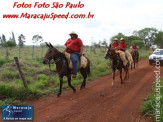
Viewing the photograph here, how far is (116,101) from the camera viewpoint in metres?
7.36

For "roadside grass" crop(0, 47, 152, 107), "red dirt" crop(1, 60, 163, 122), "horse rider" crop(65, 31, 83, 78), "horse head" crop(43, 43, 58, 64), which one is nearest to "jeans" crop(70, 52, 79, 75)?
"horse rider" crop(65, 31, 83, 78)

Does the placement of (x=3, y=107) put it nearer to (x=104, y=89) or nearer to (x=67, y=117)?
(x=67, y=117)

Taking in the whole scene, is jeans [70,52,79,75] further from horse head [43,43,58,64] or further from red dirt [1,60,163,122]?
red dirt [1,60,163,122]

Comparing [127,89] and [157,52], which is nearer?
[127,89]

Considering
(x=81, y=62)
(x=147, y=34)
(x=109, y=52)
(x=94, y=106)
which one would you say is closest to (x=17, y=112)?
(x=94, y=106)

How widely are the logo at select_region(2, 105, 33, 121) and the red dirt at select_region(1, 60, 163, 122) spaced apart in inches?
8.9

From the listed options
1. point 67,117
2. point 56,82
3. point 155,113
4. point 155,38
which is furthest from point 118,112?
point 155,38

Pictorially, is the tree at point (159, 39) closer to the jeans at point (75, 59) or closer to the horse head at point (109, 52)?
the horse head at point (109, 52)

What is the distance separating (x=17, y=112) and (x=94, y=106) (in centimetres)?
266

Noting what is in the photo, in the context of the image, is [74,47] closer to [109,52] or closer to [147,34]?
[109,52]

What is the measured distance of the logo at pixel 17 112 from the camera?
5.85 metres

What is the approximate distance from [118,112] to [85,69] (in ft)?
13.1

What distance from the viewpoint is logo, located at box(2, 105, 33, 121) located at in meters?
5.85

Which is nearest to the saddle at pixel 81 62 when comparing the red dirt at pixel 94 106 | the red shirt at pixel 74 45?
the red shirt at pixel 74 45
